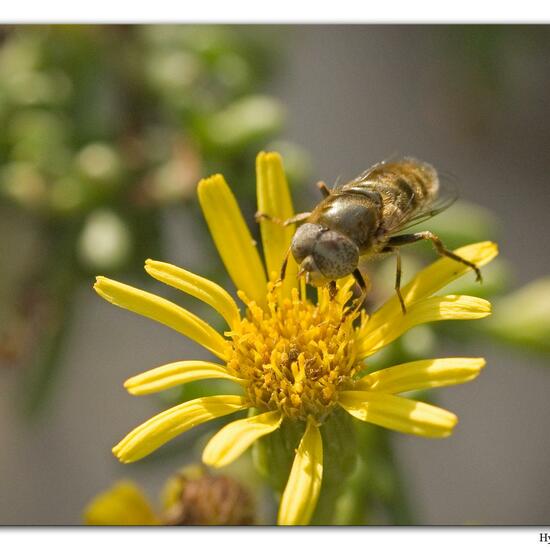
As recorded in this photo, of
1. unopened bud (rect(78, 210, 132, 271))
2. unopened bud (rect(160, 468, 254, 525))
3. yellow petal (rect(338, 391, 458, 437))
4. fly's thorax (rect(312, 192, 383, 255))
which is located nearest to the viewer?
yellow petal (rect(338, 391, 458, 437))

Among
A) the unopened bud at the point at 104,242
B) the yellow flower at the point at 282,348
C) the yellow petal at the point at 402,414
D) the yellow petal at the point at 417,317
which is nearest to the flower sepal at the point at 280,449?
the yellow flower at the point at 282,348

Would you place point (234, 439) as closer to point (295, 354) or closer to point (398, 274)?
point (295, 354)

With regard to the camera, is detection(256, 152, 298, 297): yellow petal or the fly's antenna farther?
detection(256, 152, 298, 297): yellow petal

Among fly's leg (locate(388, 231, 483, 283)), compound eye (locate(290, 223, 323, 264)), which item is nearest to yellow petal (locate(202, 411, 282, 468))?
compound eye (locate(290, 223, 323, 264))

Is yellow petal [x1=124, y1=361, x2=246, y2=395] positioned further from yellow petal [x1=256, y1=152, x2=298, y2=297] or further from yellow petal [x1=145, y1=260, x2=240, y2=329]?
yellow petal [x1=256, y1=152, x2=298, y2=297]

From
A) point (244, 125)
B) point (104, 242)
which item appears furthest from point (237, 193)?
point (104, 242)

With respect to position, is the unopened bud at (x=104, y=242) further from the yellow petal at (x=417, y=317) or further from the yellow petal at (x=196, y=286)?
the yellow petal at (x=417, y=317)

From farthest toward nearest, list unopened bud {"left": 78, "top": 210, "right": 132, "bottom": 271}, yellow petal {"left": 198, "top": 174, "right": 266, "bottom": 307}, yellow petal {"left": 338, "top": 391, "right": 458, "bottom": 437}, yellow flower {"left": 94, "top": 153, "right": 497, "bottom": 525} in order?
unopened bud {"left": 78, "top": 210, "right": 132, "bottom": 271}, yellow petal {"left": 198, "top": 174, "right": 266, "bottom": 307}, yellow flower {"left": 94, "top": 153, "right": 497, "bottom": 525}, yellow petal {"left": 338, "top": 391, "right": 458, "bottom": 437}

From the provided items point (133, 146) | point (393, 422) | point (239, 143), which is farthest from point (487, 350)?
point (393, 422)
